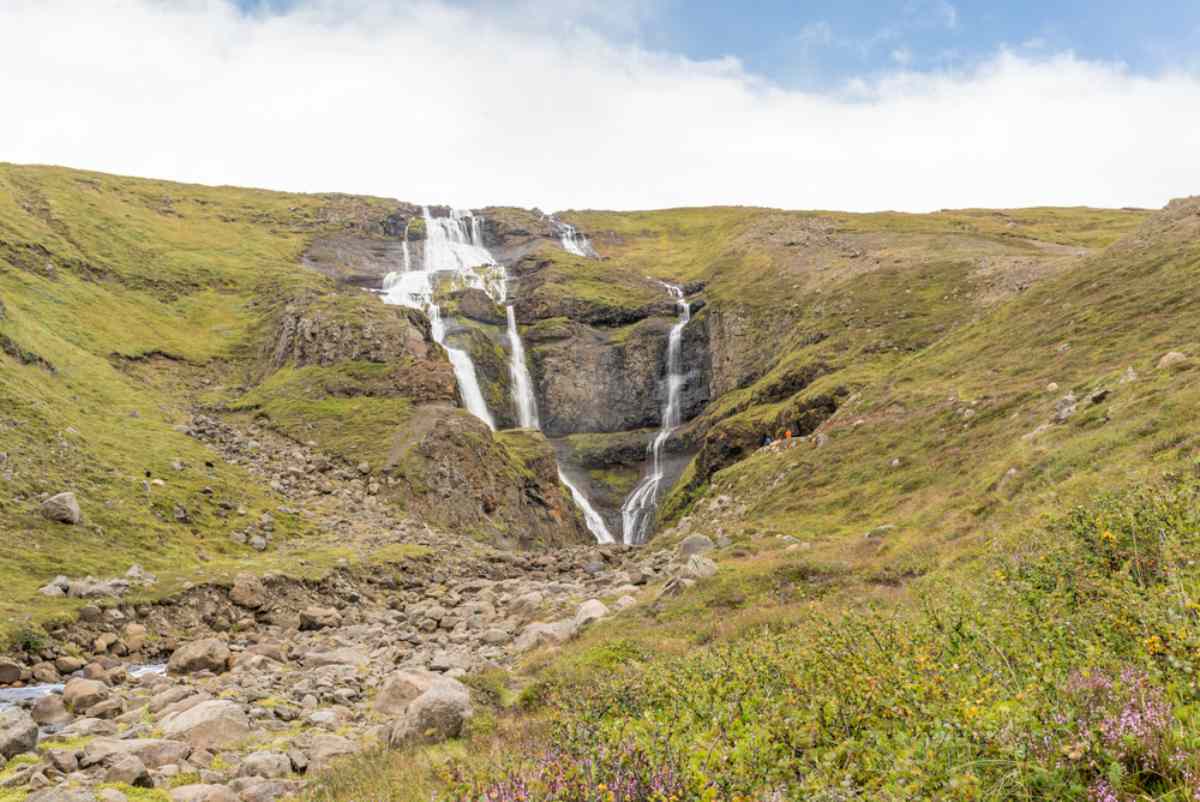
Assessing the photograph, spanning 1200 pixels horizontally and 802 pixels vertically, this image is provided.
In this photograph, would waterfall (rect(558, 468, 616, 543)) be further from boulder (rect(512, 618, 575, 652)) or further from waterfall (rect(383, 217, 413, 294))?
waterfall (rect(383, 217, 413, 294))

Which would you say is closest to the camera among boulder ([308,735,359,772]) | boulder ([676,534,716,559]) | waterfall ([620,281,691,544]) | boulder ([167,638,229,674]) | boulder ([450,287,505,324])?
boulder ([308,735,359,772])

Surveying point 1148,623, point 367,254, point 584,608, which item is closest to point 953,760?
point 1148,623

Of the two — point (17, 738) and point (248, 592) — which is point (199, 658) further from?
point (17, 738)

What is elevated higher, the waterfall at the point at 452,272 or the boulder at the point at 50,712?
the waterfall at the point at 452,272

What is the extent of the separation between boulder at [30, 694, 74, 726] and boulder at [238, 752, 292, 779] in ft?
16.2

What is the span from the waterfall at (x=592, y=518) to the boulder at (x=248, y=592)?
3036 cm

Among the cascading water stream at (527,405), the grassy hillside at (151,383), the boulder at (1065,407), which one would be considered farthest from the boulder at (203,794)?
the cascading water stream at (527,405)

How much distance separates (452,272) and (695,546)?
8334 centimetres

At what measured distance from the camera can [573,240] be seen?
144 m

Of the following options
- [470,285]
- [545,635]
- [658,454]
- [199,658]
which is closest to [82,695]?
[199,658]

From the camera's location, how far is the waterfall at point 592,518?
2090 inches

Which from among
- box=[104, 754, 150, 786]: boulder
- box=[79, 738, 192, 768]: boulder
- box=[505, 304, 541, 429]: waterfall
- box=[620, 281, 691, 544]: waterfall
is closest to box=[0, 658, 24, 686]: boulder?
box=[79, 738, 192, 768]: boulder

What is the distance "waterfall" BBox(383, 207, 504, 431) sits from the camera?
64544 mm

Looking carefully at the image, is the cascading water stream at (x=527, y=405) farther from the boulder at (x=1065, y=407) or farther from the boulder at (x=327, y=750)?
the boulder at (x=327, y=750)
